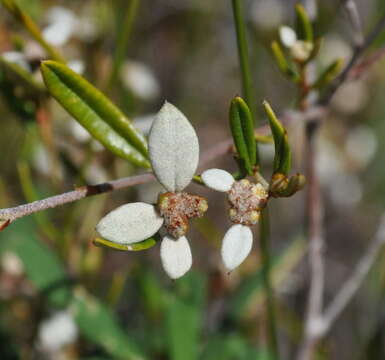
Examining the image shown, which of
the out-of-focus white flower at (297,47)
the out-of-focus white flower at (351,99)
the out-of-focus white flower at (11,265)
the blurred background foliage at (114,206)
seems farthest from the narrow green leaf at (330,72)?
the out-of-focus white flower at (351,99)

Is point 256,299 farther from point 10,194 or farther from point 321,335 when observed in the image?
point 10,194

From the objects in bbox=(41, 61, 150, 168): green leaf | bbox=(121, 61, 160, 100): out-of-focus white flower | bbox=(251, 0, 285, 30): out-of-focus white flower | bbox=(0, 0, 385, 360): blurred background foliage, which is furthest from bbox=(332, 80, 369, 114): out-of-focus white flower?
bbox=(41, 61, 150, 168): green leaf

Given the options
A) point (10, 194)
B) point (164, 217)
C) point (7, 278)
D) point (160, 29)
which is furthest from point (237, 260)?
point (160, 29)

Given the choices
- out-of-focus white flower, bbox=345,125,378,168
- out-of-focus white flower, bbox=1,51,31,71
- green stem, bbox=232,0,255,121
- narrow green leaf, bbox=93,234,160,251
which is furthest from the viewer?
out-of-focus white flower, bbox=345,125,378,168

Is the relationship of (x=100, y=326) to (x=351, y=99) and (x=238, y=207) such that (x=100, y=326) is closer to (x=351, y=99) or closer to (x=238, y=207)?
(x=238, y=207)

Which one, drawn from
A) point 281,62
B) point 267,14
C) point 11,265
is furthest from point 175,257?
point 267,14

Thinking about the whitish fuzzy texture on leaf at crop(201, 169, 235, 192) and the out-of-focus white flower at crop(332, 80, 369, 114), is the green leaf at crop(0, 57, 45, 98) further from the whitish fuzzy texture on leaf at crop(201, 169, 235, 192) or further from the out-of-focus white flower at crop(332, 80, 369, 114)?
the out-of-focus white flower at crop(332, 80, 369, 114)
